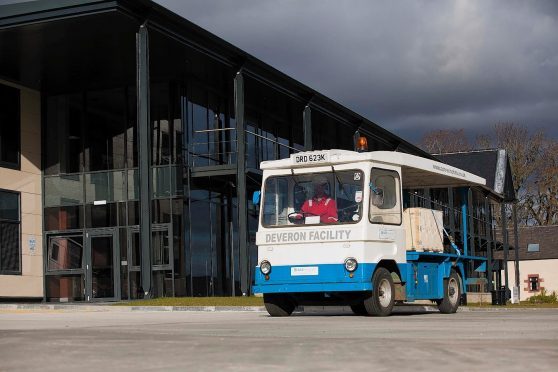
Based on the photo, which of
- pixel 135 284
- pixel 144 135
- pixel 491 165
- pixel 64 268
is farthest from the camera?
pixel 491 165

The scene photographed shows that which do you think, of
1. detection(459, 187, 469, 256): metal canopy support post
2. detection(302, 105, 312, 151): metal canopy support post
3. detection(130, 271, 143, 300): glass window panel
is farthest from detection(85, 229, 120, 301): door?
detection(459, 187, 469, 256): metal canopy support post

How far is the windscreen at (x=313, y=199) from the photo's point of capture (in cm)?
1545

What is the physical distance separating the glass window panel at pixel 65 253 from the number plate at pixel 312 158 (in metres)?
17.0

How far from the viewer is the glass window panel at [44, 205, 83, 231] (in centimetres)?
3150

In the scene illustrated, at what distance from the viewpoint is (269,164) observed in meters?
16.4

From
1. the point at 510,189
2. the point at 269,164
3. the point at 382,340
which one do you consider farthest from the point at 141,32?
the point at 510,189

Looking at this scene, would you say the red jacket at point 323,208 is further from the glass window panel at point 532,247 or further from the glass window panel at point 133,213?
the glass window panel at point 532,247

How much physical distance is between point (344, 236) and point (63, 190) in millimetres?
18681

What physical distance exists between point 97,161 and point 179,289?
230 inches

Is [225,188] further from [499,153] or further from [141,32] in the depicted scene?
[499,153]

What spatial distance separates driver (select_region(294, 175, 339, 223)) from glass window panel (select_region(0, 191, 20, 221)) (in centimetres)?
1727

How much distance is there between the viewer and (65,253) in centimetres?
3166

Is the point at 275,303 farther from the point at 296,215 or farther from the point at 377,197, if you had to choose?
the point at 377,197

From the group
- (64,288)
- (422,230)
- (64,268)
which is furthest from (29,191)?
(422,230)
